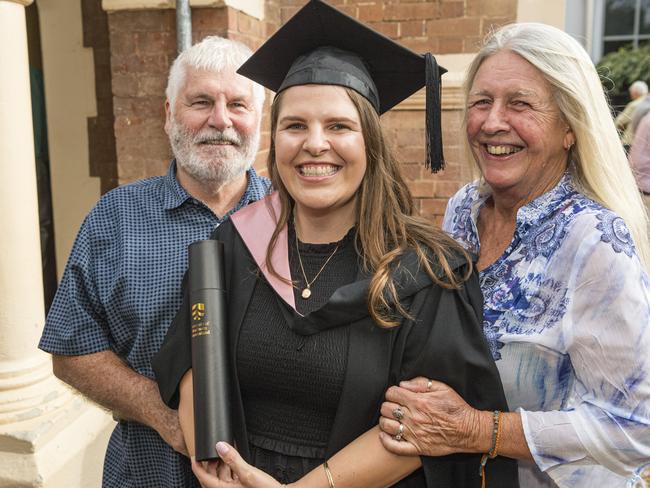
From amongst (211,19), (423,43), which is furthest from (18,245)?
(423,43)

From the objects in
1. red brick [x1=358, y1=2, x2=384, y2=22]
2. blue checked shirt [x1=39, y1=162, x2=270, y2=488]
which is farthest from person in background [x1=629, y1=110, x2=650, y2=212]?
blue checked shirt [x1=39, y1=162, x2=270, y2=488]

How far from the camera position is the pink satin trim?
1724mm

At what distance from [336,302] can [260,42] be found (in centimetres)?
303

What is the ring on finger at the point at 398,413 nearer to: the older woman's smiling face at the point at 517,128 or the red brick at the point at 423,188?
the older woman's smiling face at the point at 517,128

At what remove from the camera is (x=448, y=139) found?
15.0 ft

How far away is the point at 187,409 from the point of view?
69.2 inches

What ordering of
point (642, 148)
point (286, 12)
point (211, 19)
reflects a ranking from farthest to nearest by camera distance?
1. point (642, 148)
2. point (286, 12)
3. point (211, 19)

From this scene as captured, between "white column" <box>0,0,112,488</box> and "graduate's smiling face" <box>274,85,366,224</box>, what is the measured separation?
1.76 meters

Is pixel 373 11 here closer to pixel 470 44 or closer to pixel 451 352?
pixel 470 44

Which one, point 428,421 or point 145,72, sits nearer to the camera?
point 428,421

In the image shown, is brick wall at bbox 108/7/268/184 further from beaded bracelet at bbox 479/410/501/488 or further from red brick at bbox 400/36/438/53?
beaded bracelet at bbox 479/410/501/488

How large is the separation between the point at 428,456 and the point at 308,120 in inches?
35.9

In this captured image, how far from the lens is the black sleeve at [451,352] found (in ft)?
5.12

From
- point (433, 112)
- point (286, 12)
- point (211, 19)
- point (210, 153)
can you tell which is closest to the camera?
point (433, 112)
